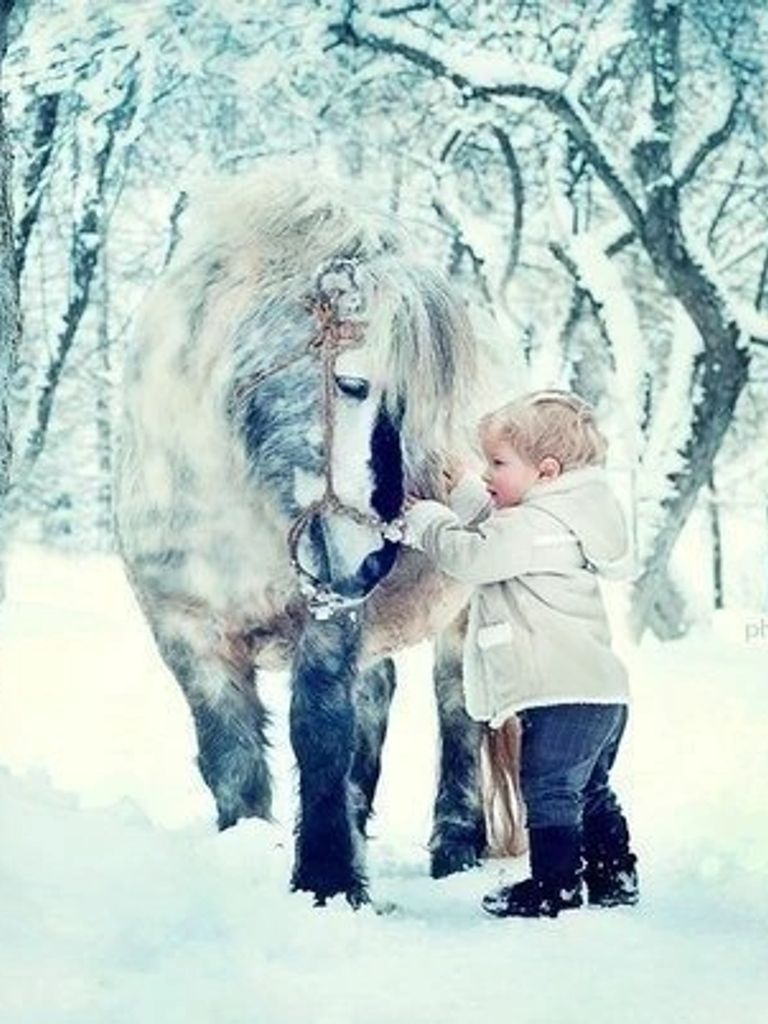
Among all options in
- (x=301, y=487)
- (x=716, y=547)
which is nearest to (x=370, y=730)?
(x=301, y=487)

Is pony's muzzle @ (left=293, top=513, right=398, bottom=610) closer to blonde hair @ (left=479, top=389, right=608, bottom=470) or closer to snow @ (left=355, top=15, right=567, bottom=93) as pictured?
blonde hair @ (left=479, top=389, right=608, bottom=470)

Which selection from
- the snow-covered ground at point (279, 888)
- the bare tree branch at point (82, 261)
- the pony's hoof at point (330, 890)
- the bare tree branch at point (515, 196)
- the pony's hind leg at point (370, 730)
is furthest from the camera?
the bare tree branch at point (515, 196)

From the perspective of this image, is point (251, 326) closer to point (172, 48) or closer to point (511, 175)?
point (172, 48)

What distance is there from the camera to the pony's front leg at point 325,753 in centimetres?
214

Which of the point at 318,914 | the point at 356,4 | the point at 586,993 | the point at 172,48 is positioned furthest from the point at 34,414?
the point at 586,993

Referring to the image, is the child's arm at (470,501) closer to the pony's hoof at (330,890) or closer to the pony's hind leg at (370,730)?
the pony's hind leg at (370,730)

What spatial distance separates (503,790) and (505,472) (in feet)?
1.51

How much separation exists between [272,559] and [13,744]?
0.52 metres

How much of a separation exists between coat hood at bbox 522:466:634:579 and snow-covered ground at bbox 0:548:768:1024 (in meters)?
0.40

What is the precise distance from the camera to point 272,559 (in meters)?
2.20

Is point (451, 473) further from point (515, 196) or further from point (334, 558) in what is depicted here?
point (515, 196)

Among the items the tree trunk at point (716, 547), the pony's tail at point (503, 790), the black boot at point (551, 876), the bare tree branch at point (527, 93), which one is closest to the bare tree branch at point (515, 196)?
the bare tree branch at point (527, 93)

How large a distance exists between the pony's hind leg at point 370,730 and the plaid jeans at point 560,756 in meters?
0.28

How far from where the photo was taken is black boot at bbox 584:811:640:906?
2174 millimetres
